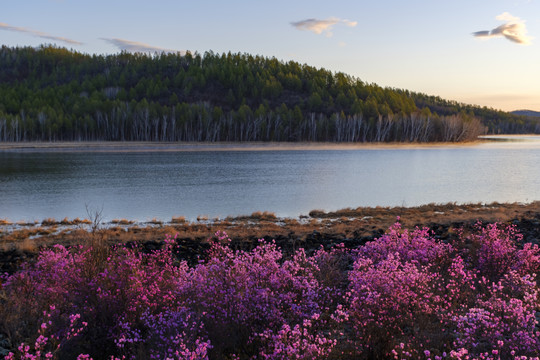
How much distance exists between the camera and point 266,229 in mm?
19359

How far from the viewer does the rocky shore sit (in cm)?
1495

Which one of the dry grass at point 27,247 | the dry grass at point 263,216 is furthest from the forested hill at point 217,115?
the dry grass at point 27,247

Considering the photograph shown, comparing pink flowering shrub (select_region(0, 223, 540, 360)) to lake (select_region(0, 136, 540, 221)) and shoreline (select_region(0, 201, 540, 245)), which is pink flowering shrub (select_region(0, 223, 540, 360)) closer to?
shoreline (select_region(0, 201, 540, 245))

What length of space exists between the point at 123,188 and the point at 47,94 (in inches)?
5862

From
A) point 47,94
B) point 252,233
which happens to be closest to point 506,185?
point 252,233

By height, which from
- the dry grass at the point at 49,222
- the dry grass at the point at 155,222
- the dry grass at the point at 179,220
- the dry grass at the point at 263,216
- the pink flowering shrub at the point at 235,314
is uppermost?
the pink flowering shrub at the point at 235,314

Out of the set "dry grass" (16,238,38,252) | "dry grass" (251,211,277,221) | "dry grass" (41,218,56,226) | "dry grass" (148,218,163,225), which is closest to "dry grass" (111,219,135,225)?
"dry grass" (148,218,163,225)

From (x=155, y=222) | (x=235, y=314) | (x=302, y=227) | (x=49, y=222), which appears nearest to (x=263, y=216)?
(x=302, y=227)

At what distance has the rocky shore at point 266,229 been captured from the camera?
14953mm

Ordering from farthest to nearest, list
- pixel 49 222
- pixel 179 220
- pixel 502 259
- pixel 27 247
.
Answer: pixel 179 220
pixel 49 222
pixel 27 247
pixel 502 259

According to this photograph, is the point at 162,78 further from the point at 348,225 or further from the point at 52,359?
the point at 52,359

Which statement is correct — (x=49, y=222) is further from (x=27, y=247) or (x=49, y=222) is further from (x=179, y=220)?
(x=27, y=247)

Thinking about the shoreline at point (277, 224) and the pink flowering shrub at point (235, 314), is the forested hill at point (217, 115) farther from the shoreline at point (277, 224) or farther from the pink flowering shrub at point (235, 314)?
the pink flowering shrub at point (235, 314)

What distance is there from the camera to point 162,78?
649 feet
